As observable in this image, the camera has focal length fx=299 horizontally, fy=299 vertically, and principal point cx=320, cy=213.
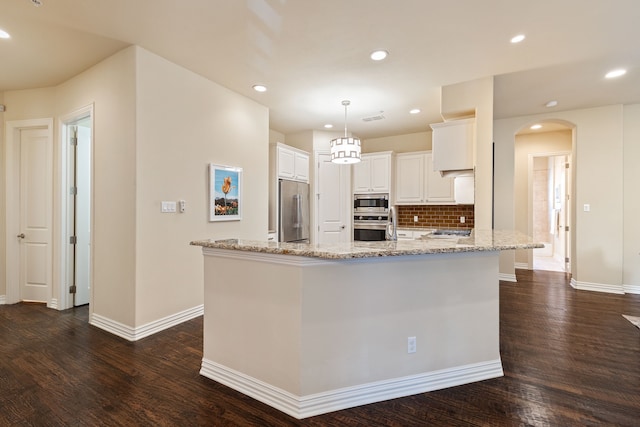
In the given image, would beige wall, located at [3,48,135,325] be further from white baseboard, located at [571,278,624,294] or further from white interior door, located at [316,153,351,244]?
white baseboard, located at [571,278,624,294]

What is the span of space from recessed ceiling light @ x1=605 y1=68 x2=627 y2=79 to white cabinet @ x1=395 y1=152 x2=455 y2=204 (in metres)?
2.44

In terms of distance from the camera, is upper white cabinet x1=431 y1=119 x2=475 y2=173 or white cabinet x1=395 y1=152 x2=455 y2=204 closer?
upper white cabinet x1=431 y1=119 x2=475 y2=173

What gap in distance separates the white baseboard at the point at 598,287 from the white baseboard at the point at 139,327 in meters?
5.91

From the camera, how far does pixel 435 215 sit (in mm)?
6121

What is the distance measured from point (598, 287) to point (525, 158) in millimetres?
2883

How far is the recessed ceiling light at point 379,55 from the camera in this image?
3.04 metres

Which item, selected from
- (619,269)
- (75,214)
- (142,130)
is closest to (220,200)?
(142,130)

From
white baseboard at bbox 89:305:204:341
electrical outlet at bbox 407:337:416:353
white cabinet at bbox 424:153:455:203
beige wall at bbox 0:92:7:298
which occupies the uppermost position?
white cabinet at bbox 424:153:455:203

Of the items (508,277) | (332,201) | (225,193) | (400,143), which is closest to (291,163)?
(332,201)

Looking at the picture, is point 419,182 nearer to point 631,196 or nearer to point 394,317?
point 631,196

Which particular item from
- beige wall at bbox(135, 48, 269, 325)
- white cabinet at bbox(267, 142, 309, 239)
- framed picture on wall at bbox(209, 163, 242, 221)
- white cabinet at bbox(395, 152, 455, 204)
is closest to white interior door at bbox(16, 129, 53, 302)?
beige wall at bbox(135, 48, 269, 325)

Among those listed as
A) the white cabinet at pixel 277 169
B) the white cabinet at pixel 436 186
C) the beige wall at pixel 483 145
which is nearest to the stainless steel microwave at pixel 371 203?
the white cabinet at pixel 436 186

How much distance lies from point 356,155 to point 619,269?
4.58 metres

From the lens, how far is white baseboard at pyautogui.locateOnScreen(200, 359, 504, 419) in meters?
1.86
